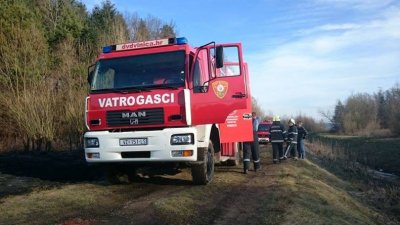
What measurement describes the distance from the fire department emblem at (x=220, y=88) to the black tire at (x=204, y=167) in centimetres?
124

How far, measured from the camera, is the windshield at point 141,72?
9477 millimetres

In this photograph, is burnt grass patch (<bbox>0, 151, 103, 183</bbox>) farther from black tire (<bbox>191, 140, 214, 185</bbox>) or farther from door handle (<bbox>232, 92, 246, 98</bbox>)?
door handle (<bbox>232, 92, 246, 98</bbox>)

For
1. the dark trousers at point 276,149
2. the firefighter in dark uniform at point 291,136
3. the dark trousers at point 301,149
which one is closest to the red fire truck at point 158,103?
the dark trousers at point 276,149

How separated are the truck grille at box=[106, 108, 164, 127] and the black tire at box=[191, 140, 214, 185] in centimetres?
118

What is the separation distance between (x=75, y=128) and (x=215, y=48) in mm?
15443

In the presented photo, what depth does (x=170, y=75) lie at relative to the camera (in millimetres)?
9500

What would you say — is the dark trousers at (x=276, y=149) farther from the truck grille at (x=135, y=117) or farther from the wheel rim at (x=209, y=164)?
the truck grille at (x=135, y=117)

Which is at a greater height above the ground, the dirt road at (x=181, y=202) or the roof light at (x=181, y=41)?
the roof light at (x=181, y=41)

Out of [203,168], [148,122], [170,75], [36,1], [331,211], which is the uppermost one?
[36,1]

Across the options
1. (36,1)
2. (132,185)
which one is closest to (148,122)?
(132,185)

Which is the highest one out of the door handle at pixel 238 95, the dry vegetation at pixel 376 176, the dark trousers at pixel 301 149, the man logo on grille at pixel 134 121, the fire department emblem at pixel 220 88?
the fire department emblem at pixel 220 88

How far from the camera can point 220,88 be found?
10008 mm

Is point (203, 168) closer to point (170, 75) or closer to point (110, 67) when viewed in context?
point (170, 75)

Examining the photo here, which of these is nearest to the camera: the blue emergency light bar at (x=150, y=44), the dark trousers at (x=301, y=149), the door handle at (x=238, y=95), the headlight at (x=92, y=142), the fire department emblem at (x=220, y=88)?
the headlight at (x=92, y=142)
